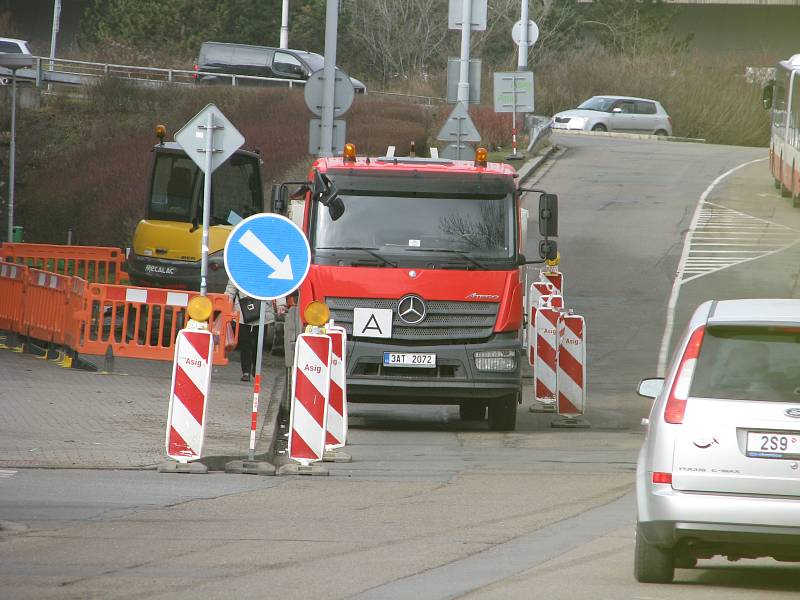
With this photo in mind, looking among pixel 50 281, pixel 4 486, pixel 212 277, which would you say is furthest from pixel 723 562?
pixel 212 277

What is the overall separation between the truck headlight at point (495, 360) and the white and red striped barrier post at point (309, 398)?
2954mm

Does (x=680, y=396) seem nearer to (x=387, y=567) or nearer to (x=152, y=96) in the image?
(x=387, y=567)

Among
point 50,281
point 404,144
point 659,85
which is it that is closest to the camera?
point 50,281

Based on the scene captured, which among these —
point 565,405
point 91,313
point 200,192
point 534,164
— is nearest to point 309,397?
point 565,405

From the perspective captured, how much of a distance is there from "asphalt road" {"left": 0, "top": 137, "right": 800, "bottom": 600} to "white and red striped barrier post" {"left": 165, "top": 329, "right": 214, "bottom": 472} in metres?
0.34

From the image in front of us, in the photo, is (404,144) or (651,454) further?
(404,144)

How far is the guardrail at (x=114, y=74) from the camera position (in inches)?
2116

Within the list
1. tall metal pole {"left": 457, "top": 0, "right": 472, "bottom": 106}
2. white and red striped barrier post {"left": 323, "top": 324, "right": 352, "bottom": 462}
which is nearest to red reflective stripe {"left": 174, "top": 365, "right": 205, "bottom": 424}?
white and red striped barrier post {"left": 323, "top": 324, "right": 352, "bottom": 462}

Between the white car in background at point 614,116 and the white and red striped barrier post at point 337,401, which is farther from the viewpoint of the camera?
the white car in background at point 614,116

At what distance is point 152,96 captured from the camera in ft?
164

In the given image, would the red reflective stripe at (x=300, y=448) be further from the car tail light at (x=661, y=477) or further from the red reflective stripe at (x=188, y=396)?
the car tail light at (x=661, y=477)

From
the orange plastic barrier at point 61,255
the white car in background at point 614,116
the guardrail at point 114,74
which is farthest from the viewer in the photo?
the white car in background at point 614,116

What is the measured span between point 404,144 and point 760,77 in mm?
27505

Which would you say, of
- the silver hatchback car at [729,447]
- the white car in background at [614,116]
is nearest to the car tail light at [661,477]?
the silver hatchback car at [729,447]
